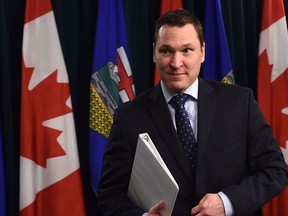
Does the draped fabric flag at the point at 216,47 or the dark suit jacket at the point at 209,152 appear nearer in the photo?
the dark suit jacket at the point at 209,152

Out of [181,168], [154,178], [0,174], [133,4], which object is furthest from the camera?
[133,4]

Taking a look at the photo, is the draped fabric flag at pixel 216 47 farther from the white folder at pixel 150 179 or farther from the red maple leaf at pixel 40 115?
the white folder at pixel 150 179

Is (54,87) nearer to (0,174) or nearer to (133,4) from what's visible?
(0,174)

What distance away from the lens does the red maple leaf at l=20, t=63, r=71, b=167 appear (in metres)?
2.44

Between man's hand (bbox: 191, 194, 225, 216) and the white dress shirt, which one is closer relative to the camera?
man's hand (bbox: 191, 194, 225, 216)

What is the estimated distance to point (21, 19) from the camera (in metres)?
2.53

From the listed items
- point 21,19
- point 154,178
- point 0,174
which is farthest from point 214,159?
point 21,19

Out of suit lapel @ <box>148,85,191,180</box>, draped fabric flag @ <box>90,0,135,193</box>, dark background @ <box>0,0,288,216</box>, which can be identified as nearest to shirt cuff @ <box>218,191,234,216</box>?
suit lapel @ <box>148,85,191,180</box>

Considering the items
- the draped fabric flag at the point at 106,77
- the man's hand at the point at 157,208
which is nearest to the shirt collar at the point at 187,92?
the man's hand at the point at 157,208

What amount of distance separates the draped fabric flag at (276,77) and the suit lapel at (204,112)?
1383 millimetres

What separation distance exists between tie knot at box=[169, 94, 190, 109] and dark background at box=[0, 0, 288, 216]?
1.24 metres

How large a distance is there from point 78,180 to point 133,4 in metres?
1.11

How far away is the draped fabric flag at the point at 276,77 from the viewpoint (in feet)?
9.15

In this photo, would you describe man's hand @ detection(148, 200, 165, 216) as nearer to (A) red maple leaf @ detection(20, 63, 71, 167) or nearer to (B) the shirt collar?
(B) the shirt collar
